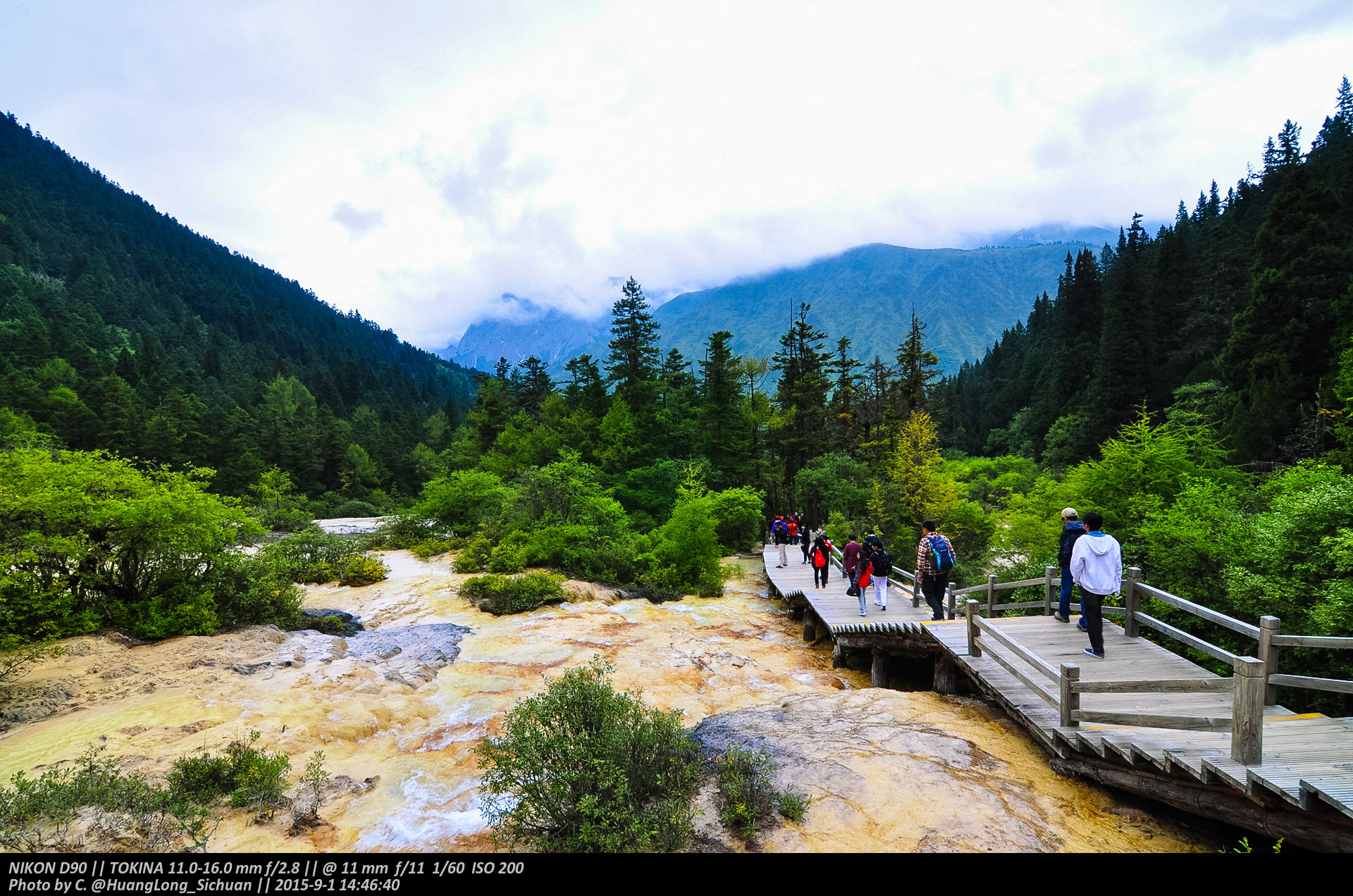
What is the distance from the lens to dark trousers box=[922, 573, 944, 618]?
10977 mm

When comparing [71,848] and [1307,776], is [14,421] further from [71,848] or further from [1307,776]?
[1307,776]

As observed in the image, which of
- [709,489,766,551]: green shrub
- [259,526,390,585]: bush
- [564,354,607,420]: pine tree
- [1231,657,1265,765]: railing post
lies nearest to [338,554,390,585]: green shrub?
[259,526,390,585]: bush

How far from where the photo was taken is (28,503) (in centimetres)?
919

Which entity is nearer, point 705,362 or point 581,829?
point 581,829

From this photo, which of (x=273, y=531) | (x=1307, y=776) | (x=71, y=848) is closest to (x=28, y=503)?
(x=71, y=848)

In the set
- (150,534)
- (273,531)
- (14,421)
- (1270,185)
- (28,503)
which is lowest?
(273,531)

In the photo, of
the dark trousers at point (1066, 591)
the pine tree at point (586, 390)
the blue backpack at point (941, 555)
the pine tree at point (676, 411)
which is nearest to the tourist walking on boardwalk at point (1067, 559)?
the dark trousers at point (1066, 591)

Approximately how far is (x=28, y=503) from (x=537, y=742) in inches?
415

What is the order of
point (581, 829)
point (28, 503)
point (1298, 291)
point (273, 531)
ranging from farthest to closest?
point (273, 531) < point (1298, 291) < point (28, 503) < point (581, 829)

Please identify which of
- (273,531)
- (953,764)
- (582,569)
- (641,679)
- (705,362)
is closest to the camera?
(953,764)

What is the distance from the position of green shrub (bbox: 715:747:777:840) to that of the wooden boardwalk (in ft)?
11.7

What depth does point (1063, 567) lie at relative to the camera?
9.34 meters

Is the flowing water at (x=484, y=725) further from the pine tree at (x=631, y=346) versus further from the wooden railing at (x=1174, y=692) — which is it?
the pine tree at (x=631, y=346)

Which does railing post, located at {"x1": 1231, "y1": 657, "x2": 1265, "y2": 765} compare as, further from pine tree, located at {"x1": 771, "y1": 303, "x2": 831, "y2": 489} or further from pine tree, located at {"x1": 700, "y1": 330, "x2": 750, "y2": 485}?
pine tree, located at {"x1": 771, "y1": 303, "x2": 831, "y2": 489}
